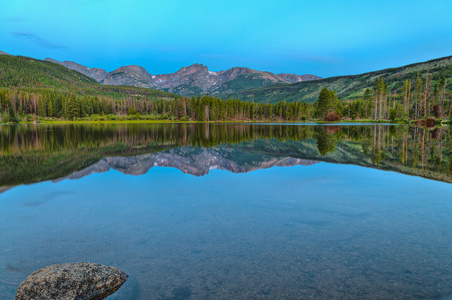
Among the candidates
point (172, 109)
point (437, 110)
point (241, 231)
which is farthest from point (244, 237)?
point (172, 109)

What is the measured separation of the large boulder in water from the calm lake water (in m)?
0.37

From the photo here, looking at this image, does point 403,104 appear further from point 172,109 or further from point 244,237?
point 244,237

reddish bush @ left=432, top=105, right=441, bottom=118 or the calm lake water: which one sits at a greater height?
reddish bush @ left=432, top=105, right=441, bottom=118

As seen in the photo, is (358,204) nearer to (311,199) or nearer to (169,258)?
(311,199)

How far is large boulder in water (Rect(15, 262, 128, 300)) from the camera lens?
4.97 meters

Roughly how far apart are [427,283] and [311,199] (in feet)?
19.9

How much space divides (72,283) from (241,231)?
435 centimetres

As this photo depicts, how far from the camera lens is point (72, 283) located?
515 cm

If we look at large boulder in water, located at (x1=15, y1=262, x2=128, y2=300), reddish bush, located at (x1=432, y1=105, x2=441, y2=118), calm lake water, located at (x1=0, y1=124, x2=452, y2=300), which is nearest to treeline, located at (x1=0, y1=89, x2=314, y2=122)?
reddish bush, located at (x1=432, y1=105, x2=441, y2=118)

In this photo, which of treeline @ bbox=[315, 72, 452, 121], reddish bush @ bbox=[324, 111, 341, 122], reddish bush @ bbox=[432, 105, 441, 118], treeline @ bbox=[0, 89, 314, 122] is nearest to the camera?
reddish bush @ bbox=[432, 105, 441, 118]

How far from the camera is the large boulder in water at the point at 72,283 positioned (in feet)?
16.3

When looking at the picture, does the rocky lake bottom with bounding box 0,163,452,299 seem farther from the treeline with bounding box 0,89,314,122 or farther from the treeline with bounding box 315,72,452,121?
the treeline with bounding box 0,89,314,122

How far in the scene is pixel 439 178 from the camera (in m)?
14.6

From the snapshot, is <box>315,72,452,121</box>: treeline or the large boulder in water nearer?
the large boulder in water
